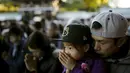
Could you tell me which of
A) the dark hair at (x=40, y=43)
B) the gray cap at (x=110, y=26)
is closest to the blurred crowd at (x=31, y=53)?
the dark hair at (x=40, y=43)

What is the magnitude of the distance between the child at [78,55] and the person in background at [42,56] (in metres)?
0.99

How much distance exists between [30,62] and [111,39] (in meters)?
1.11

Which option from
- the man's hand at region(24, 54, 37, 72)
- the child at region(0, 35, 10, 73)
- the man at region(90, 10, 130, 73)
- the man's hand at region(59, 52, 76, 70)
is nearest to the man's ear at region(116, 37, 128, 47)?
the man at region(90, 10, 130, 73)

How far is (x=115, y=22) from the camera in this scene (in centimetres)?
241

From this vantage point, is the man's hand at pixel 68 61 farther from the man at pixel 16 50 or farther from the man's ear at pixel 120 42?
the man at pixel 16 50

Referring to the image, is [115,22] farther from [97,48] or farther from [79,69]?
[79,69]

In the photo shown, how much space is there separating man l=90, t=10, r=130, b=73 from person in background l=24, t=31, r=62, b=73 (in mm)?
1072

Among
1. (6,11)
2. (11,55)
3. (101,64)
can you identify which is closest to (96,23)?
(101,64)

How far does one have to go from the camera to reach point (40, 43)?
3658 millimetres

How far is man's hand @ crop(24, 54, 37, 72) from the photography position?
127 inches

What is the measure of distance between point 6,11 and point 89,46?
3094cm

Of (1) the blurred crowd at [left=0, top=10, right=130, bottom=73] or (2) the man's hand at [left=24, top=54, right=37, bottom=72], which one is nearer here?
(2) the man's hand at [left=24, top=54, right=37, bottom=72]

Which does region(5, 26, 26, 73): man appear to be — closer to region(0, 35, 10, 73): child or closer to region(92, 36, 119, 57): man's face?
region(0, 35, 10, 73): child

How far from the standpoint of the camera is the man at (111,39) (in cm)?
240
